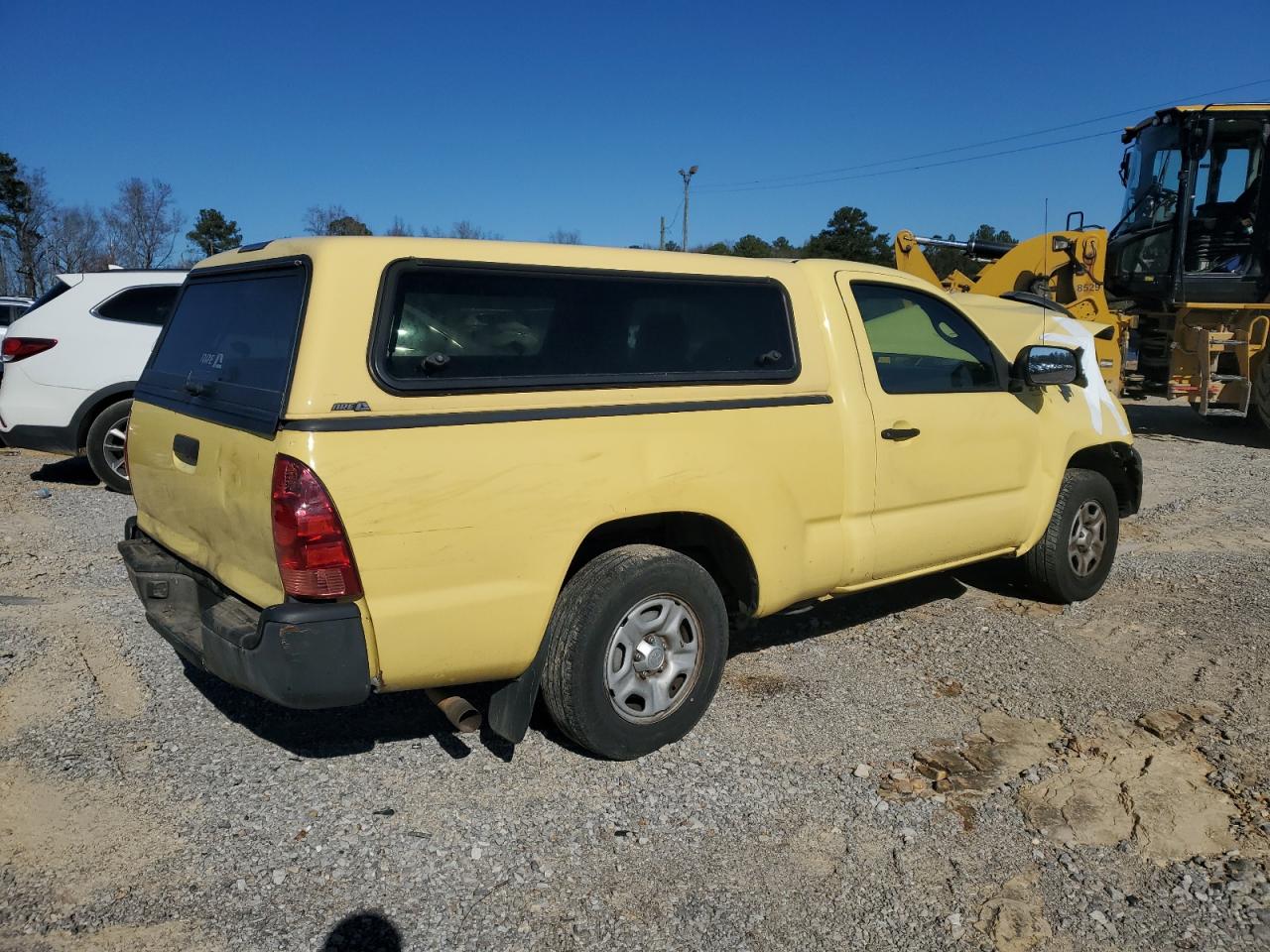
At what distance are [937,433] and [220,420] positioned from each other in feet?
9.92

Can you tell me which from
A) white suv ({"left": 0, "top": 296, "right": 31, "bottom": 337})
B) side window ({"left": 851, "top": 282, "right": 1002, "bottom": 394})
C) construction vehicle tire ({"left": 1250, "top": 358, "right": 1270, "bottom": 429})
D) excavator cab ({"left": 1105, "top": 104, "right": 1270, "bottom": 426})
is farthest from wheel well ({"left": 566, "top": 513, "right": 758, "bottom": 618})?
white suv ({"left": 0, "top": 296, "right": 31, "bottom": 337})

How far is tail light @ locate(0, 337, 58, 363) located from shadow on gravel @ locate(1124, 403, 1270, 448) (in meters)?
12.7

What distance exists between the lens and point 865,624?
5.35 metres

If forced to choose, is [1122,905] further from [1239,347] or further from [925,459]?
[1239,347]

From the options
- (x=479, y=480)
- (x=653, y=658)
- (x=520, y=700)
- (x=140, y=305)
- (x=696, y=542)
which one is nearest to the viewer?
(x=479, y=480)

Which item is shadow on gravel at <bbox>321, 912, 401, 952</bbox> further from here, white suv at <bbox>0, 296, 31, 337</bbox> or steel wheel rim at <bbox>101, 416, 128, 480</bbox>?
white suv at <bbox>0, 296, 31, 337</bbox>

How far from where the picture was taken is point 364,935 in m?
2.71

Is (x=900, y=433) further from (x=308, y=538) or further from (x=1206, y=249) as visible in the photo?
(x=1206, y=249)

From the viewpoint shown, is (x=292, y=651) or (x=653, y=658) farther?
(x=653, y=658)

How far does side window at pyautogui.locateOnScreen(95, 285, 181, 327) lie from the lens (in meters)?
8.54

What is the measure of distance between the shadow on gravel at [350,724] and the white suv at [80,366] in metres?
5.09

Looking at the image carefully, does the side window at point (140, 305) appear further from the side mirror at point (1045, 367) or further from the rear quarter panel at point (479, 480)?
the side mirror at point (1045, 367)

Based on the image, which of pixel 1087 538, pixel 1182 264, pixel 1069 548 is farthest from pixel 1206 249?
pixel 1069 548

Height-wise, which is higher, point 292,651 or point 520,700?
point 292,651
